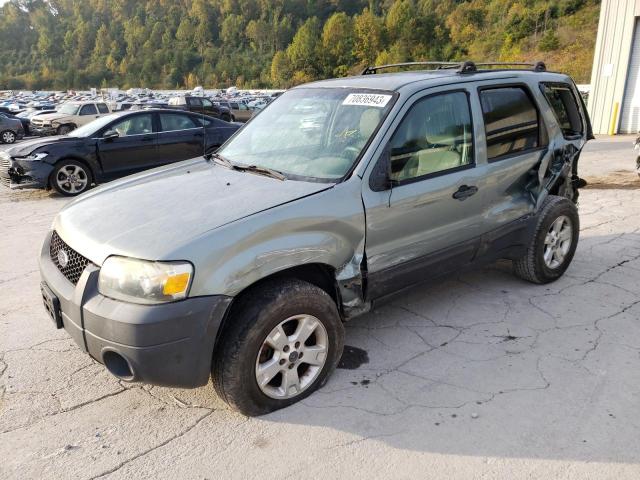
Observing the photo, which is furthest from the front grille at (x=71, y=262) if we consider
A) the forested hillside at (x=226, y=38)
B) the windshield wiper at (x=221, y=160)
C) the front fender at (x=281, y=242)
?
the forested hillside at (x=226, y=38)

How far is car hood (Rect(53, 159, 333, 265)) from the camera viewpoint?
8.40 feet

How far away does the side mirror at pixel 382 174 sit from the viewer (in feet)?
10.0

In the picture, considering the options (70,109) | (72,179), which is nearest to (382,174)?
(72,179)

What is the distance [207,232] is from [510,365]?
2.11 m

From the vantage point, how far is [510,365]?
3299 mm

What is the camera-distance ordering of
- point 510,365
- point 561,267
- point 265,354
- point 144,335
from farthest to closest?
point 561,267 → point 510,365 → point 265,354 → point 144,335

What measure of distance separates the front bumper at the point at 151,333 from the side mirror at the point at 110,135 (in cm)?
737

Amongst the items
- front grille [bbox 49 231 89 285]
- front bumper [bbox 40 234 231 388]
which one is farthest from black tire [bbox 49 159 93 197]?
front bumper [bbox 40 234 231 388]

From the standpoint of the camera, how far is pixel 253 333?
2.61 metres

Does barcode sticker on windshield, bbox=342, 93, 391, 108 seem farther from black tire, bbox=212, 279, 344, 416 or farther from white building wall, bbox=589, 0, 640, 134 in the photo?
white building wall, bbox=589, 0, 640, 134

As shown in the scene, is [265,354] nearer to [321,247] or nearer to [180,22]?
[321,247]

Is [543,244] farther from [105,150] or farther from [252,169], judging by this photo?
[105,150]

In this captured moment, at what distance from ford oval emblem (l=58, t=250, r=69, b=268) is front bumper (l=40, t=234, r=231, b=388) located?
32 cm

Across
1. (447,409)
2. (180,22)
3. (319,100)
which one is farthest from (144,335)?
(180,22)
